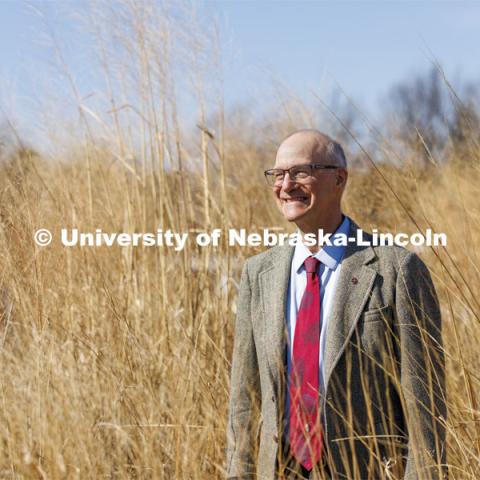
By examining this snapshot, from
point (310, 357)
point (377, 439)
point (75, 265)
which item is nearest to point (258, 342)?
point (310, 357)

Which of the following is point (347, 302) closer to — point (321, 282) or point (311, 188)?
point (321, 282)

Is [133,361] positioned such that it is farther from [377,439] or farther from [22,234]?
[377,439]

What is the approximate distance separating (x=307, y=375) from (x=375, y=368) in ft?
0.48

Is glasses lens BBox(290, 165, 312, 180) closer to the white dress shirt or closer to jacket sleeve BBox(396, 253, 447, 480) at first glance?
the white dress shirt

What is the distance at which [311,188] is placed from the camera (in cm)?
176

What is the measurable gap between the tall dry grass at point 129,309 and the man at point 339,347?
0.17m

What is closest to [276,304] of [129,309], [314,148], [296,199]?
[296,199]

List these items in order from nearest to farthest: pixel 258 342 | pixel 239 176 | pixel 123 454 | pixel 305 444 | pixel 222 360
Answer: pixel 305 444
pixel 258 342
pixel 123 454
pixel 222 360
pixel 239 176

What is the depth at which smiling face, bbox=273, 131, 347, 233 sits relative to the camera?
5.81ft

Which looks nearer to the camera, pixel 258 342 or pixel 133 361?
pixel 258 342

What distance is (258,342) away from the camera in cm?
189

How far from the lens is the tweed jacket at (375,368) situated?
169 centimetres

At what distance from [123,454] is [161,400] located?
206mm

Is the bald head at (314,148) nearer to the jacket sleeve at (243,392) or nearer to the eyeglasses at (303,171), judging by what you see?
the eyeglasses at (303,171)
